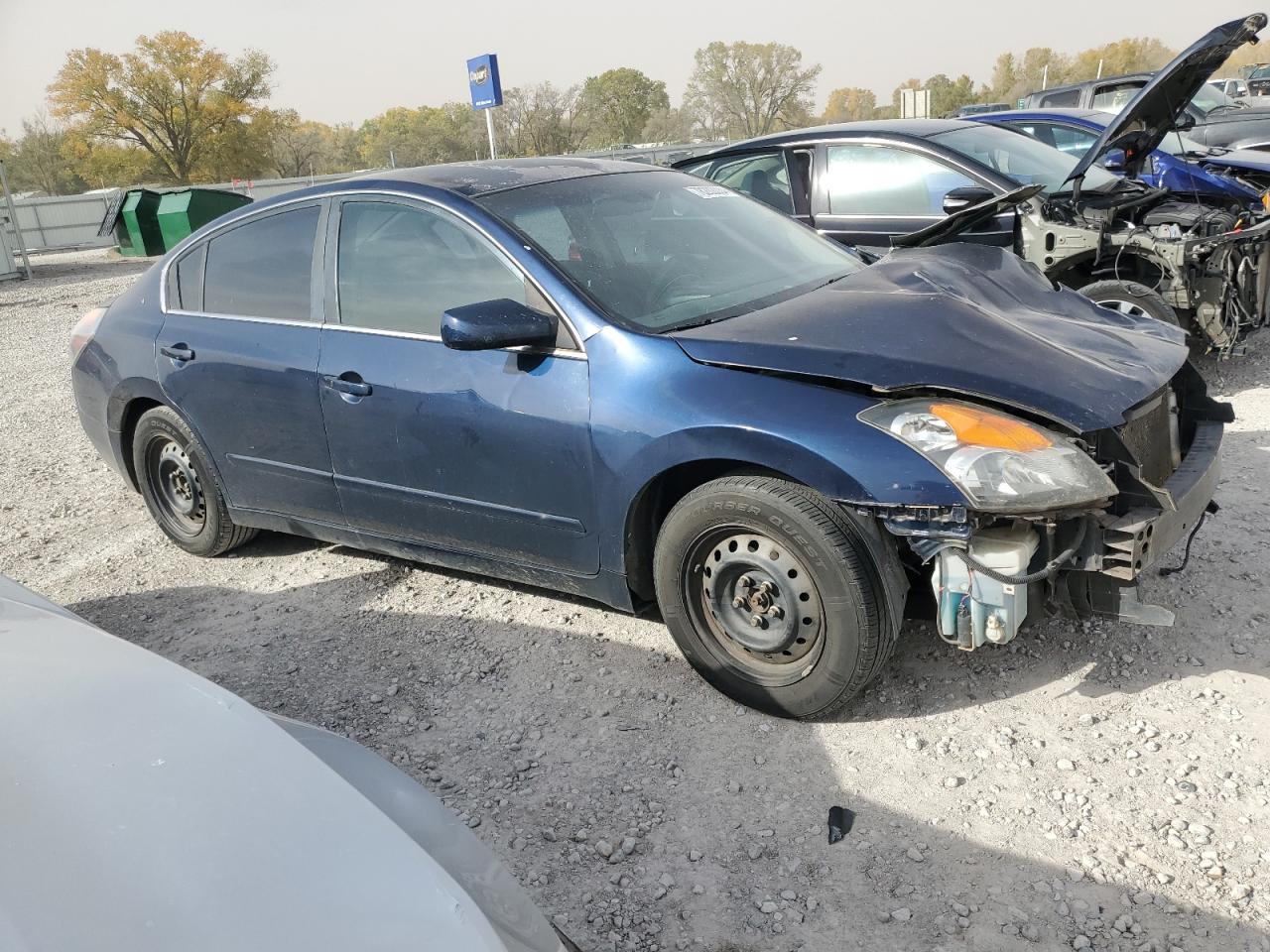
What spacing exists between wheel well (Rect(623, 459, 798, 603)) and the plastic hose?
626mm

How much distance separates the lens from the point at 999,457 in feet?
8.70

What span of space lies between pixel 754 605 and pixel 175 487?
3156 millimetres

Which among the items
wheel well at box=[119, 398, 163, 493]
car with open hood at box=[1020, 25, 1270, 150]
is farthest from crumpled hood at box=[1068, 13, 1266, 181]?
wheel well at box=[119, 398, 163, 493]

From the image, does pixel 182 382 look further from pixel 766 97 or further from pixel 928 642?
pixel 766 97

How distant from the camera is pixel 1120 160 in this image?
6.56m

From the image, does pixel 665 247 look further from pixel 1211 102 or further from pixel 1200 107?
pixel 1211 102

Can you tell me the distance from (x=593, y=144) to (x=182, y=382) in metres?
70.9

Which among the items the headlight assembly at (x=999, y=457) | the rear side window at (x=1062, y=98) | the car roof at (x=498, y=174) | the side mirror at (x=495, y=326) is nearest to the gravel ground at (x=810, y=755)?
the headlight assembly at (x=999, y=457)

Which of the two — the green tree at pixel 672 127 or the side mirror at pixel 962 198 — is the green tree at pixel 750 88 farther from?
the side mirror at pixel 962 198

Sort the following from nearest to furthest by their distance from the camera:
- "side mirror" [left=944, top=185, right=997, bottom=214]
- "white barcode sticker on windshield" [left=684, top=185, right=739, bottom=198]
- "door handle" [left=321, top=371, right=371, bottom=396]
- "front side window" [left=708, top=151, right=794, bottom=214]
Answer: "door handle" [left=321, top=371, right=371, bottom=396] → "white barcode sticker on windshield" [left=684, top=185, right=739, bottom=198] → "side mirror" [left=944, top=185, right=997, bottom=214] → "front side window" [left=708, top=151, right=794, bottom=214]

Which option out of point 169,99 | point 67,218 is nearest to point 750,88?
point 169,99

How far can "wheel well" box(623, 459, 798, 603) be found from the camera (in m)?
3.08

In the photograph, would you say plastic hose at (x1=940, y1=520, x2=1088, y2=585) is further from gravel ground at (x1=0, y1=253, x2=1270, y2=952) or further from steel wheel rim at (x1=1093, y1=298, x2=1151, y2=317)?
steel wheel rim at (x1=1093, y1=298, x2=1151, y2=317)

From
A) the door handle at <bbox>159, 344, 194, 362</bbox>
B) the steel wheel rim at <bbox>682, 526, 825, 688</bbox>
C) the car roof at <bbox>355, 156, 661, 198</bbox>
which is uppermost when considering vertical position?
the car roof at <bbox>355, 156, 661, 198</bbox>
